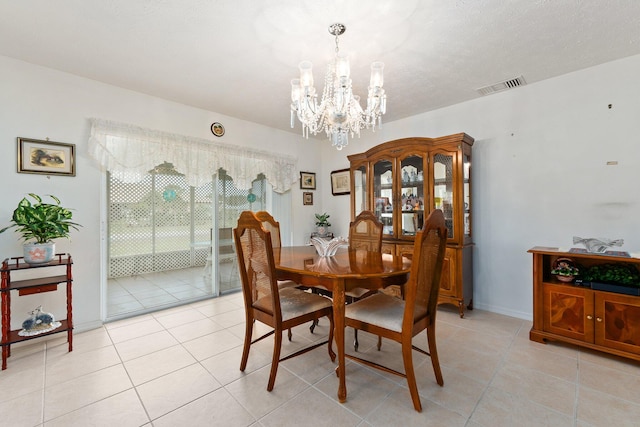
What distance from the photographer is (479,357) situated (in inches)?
84.4

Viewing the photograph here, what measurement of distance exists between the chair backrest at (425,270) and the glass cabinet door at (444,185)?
4.71ft

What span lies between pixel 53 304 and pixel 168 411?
6.24 ft

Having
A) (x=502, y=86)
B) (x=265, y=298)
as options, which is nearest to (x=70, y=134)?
(x=265, y=298)

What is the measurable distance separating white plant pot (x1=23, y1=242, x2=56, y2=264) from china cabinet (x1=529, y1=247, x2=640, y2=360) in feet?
13.6

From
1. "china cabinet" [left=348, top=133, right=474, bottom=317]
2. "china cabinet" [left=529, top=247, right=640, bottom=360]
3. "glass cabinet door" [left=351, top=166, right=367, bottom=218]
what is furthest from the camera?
"glass cabinet door" [left=351, top=166, right=367, bottom=218]

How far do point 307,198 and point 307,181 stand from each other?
0.29m

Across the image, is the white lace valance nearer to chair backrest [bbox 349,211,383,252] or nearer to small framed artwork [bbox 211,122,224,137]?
small framed artwork [bbox 211,122,224,137]

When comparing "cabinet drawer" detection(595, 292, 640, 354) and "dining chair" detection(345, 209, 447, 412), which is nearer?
"dining chair" detection(345, 209, 447, 412)

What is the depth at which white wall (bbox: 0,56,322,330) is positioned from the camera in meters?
2.37

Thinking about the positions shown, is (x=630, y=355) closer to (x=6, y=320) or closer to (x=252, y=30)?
(x=252, y=30)

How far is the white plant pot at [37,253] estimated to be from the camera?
221 centimetres

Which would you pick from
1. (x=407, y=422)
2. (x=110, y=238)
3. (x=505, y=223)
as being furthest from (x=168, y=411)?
(x=505, y=223)

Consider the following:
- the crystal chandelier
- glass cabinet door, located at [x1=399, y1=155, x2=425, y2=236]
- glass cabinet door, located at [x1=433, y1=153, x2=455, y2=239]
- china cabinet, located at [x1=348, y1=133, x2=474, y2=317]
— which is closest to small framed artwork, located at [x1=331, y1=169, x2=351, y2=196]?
china cabinet, located at [x1=348, y1=133, x2=474, y2=317]

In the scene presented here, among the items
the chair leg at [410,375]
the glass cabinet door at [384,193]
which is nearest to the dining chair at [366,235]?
the glass cabinet door at [384,193]
